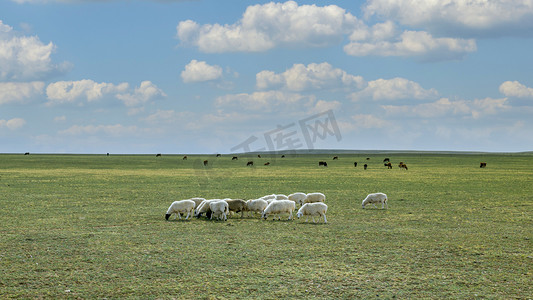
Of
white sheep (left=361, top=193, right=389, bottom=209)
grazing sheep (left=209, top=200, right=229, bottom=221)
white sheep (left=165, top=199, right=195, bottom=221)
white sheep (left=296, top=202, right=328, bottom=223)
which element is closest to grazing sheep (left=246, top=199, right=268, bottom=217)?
grazing sheep (left=209, top=200, right=229, bottom=221)

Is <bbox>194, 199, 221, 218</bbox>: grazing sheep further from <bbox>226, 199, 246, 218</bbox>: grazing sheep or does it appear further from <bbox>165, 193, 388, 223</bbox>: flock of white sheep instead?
<bbox>226, 199, 246, 218</bbox>: grazing sheep

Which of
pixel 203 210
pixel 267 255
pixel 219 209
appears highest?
pixel 219 209

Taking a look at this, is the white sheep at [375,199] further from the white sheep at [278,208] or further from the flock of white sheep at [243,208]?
the white sheep at [278,208]

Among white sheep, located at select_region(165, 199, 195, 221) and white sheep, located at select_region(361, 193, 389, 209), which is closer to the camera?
white sheep, located at select_region(165, 199, 195, 221)

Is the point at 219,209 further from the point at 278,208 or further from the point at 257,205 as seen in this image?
the point at 278,208

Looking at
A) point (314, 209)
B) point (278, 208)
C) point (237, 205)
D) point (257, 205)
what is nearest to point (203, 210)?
point (237, 205)

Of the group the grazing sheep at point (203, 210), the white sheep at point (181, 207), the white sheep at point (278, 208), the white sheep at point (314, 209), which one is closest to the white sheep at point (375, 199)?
the white sheep at point (314, 209)

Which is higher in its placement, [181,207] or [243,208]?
[181,207]

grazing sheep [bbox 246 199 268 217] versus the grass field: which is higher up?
grazing sheep [bbox 246 199 268 217]

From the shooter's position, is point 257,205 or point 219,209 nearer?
point 219,209

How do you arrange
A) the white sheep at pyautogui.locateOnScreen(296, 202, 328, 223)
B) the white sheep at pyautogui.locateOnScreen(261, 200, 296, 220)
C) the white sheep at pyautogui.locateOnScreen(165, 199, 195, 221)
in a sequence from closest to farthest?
the white sheep at pyautogui.locateOnScreen(296, 202, 328, 223) → the white sheep at pyautogui.locateOnScreen(261, 200, 296, 220) → the white sheep at pyautogui.locateOnScreen(165, 199, 195, 221)

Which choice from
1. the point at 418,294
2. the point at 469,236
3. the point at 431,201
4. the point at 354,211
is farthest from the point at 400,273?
the point at 431,201

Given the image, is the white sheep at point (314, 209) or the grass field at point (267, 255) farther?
the white sheep at point (314, 209)

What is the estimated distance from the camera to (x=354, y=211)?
2003cm
